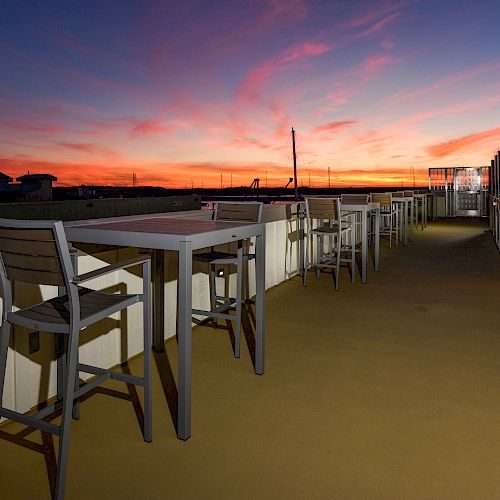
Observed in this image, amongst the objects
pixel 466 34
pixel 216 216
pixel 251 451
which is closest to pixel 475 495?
pixel 251 451

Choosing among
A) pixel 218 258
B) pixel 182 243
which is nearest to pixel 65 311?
pixel 182 243

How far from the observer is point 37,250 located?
4.98 feet

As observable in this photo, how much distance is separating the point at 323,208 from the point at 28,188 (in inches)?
659

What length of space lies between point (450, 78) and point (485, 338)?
8.09 meters

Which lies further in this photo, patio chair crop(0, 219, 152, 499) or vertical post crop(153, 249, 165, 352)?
vertical post crop(153, 249, 165, 352)

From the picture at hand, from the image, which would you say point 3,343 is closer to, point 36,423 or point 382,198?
point 36,423

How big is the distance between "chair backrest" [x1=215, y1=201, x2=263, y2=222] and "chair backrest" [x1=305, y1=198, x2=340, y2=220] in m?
1.78

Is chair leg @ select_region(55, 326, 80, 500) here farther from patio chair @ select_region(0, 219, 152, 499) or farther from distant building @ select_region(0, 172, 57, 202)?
distant building @ select_region(0, 172, 57, 202)

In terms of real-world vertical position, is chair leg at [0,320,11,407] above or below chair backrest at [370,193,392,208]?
below

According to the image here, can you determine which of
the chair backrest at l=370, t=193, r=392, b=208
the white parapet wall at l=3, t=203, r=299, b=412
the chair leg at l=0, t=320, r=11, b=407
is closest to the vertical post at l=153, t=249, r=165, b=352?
the white parapet wall at l=3, t=203, r=299, b=412

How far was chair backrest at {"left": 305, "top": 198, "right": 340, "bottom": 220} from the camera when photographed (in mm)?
4961

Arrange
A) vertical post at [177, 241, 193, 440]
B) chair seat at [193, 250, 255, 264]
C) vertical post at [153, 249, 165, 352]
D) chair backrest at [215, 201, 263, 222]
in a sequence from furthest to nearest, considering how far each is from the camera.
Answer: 1. chair backrest at [215, 201, 263, 222]
2. chair seat at [193, 250, 255, 264]
3. vertical post at [153, 249, 165, 352]
4. vertical post at [177, 241, 193, 440]

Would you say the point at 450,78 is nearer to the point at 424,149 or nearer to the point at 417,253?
the point at 417,253

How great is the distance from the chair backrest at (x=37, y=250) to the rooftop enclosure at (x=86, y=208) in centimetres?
105
